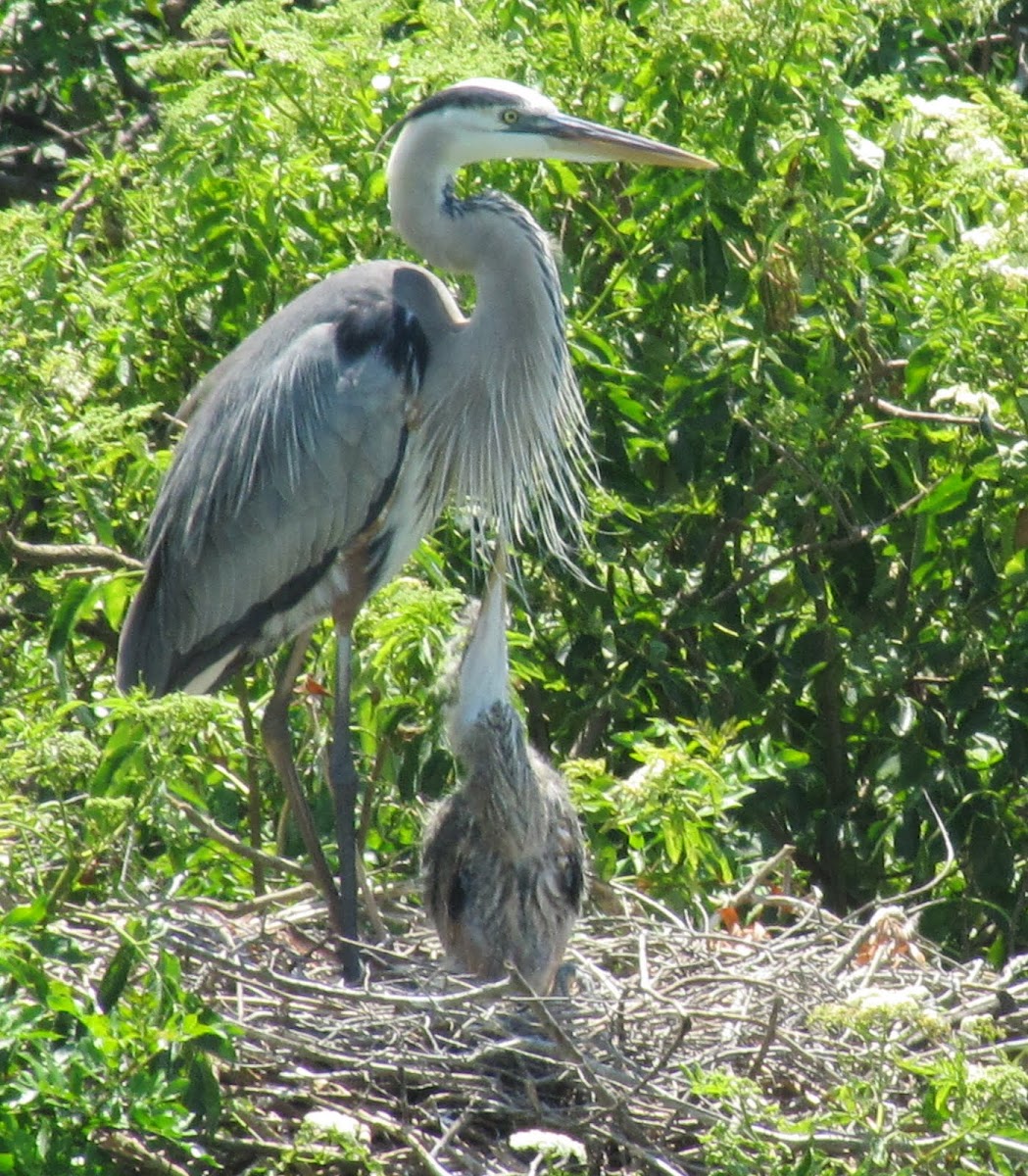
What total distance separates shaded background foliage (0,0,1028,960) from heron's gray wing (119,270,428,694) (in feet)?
0.52

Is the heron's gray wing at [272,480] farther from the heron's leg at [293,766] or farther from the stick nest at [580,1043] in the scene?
the stick nest at [580,1043]

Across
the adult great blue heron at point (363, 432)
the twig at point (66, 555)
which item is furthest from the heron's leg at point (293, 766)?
the twig at point (66, 555)

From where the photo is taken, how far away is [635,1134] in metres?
4.00

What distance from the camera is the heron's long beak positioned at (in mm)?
4742

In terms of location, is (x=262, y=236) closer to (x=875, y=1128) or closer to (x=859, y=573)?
(x=859, y=573)

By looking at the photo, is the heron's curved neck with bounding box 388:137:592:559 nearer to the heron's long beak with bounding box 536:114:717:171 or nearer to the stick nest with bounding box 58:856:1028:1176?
the heron's long beak with bounding box 536:114:717:171

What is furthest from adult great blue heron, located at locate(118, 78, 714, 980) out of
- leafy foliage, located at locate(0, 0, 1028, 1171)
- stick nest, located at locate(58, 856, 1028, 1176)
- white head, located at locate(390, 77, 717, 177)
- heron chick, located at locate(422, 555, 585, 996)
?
stick nest, located at locate(58, 856, 1028, 1176)

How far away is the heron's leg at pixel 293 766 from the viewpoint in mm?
4910

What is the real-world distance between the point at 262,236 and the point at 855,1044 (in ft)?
7.49

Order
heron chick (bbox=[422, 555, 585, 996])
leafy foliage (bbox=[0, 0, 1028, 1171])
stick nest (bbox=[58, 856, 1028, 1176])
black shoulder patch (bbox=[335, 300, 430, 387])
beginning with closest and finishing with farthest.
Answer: stick nest (bbox=[58, 856, 1028, 1176]) < heron chick (bbox=[422, 555, 585, 996]) < leafy foliage (bbox=[0, 0, 1028, 1171]) < black shoulder patch (bbox=[335, 300, 430, 387])

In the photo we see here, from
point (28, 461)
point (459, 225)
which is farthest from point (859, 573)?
point (28, 461)

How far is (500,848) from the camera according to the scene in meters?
4.75

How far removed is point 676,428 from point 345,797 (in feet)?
3.81

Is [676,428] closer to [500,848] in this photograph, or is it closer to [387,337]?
[387,337]
